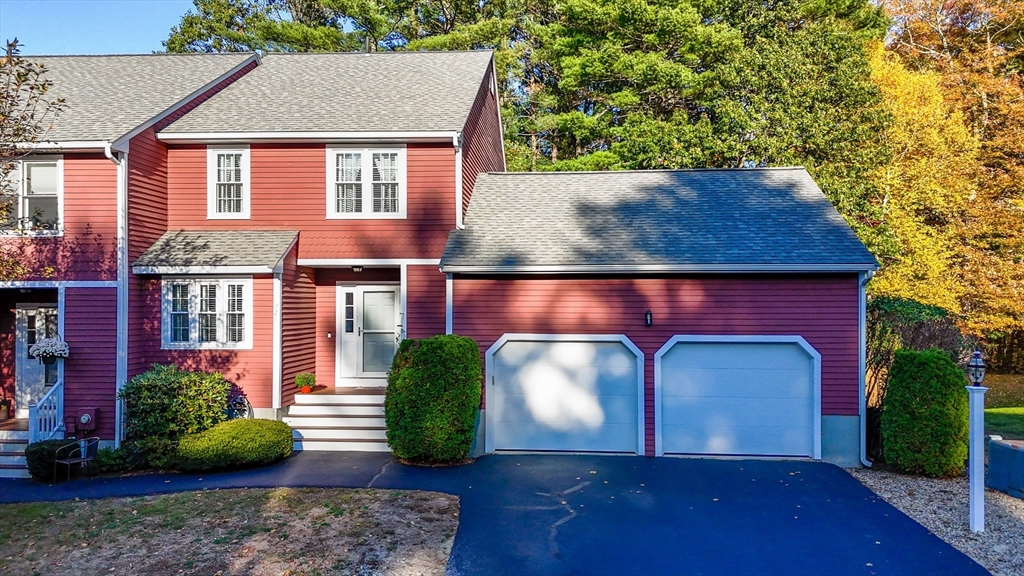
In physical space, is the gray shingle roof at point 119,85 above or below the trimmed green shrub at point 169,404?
above

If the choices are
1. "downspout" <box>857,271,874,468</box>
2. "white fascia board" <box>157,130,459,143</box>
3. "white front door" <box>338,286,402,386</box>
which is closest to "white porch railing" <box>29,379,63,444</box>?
"white front door" <box>338,286,402,386</box>

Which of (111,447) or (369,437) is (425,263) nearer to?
(369,437)

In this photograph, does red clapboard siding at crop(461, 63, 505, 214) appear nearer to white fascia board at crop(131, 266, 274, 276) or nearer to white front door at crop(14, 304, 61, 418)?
white fascia board at crop(131, 266, 274, 276)

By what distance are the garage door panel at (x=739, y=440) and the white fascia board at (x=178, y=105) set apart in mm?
10520

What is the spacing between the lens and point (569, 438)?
9750 millimetres

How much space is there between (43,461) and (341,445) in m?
4.38

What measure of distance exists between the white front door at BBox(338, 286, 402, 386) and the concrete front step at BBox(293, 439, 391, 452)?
179cm

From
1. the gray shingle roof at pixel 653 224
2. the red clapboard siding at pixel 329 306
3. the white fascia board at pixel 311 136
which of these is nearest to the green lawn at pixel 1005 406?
the gray shingle roof at pixel 653 224

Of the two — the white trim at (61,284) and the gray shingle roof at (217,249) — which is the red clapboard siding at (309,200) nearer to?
the gray shingle roof at (217,249)

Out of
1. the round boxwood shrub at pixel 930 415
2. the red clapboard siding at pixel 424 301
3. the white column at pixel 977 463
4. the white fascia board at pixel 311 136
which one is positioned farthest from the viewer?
the white fascia board at pixel 311 136

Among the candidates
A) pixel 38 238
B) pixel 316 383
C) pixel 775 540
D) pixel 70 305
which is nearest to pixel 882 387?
pixel 775 540

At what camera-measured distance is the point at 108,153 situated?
373 inches

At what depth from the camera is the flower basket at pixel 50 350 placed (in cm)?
928

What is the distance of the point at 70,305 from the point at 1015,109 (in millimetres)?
25476
